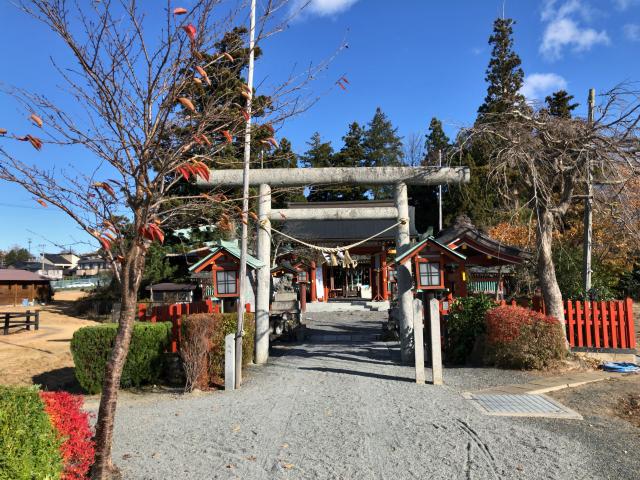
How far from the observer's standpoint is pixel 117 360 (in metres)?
3.59

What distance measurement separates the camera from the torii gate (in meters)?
10.1

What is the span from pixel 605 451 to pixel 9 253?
95.3m

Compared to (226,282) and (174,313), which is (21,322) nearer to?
(174,313)

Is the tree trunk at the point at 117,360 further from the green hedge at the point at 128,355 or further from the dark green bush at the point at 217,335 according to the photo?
the green hedge at the point at 128,355

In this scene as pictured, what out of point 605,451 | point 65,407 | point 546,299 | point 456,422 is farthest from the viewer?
point 546,299

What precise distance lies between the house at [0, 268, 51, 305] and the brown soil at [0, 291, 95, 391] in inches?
681

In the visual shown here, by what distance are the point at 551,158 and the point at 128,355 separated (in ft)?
30.7

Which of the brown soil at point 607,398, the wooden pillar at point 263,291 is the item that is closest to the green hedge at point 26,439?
the brown soil at point 607,398

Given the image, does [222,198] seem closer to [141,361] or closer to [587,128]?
[141,361]

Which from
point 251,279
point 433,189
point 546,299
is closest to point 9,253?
point 433,189

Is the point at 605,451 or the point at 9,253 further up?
the point at 9,253

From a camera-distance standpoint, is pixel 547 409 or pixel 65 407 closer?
pixel 65 407

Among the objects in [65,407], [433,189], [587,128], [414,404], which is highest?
[433,189]

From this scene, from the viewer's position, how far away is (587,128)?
8.90 meters
